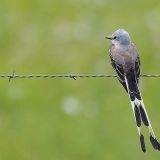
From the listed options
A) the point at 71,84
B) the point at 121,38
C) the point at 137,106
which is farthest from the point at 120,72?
the point at 71,84

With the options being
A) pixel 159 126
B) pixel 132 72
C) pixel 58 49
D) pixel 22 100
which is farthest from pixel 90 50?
pixel 132 72

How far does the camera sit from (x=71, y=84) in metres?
16.4

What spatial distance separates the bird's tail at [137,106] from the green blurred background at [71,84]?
9.65 ft

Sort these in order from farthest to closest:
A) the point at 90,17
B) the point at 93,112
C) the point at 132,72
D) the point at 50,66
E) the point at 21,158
Answer: the point at 90,17 < the point at 50,66 < the point at 93,112 < the point at 21,158 < the point at 132,72

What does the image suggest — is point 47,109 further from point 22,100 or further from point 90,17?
point 90,17

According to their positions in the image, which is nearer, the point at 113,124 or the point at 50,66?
Answer: the point at 113,124

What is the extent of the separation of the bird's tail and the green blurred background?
294cm

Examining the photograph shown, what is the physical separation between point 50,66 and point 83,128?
2046 millimetres

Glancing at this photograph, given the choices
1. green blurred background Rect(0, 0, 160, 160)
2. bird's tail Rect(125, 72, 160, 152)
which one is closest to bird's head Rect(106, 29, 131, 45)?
bird's tail Rect(125, 72, 160, 152)

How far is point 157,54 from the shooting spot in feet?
56.5

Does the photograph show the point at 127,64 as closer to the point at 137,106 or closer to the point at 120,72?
the point at 120,72

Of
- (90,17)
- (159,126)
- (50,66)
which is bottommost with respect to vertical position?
(159,126)

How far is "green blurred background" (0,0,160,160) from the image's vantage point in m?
14.9

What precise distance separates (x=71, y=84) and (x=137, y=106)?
5206mm
